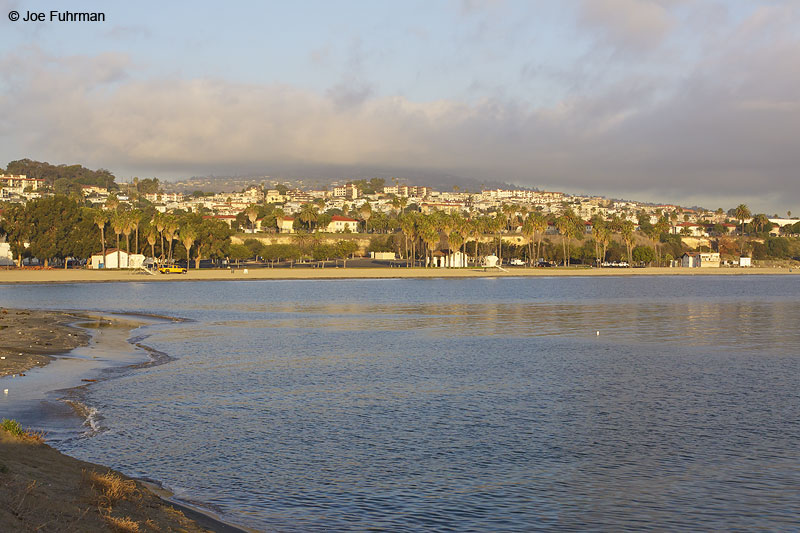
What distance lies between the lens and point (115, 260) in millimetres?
146375

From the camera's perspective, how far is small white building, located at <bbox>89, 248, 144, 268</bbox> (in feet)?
472

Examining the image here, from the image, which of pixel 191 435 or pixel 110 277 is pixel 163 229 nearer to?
pixel 110 277

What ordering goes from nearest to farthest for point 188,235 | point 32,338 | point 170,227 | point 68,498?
point 68,498 → point 32,338 → point 188,235 → point 170,227

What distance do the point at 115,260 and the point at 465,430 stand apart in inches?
5407

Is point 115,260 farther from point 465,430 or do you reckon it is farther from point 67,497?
point 67,497

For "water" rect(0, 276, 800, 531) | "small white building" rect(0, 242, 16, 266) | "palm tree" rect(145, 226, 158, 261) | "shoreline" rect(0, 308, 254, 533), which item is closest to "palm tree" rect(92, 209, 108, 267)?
"palm tree" rect(145, 226, 158, 261)

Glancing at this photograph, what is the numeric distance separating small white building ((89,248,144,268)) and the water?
106833 millimetres

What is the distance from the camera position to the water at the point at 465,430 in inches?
585

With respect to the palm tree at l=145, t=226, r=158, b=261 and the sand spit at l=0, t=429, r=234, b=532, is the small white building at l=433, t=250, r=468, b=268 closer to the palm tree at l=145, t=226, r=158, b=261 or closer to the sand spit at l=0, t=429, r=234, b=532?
the palm tree at l=145, t=226, r=158, b=261

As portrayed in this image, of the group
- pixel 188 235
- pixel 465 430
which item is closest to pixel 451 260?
pixel 188 235

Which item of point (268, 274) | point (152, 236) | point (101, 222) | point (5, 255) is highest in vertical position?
point (101, 222)

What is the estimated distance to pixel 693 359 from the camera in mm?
35906

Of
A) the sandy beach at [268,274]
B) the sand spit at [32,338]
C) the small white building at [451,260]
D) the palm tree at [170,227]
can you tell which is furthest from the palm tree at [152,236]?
the sand spit at [32,338]

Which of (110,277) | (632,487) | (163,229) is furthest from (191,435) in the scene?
(163,229)
